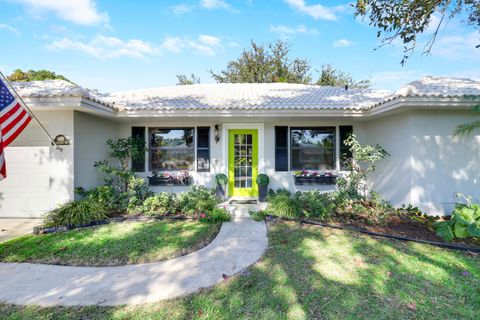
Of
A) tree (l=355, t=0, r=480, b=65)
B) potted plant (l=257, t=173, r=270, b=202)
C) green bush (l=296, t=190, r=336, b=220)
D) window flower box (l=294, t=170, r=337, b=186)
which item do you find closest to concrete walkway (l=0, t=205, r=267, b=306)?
green bush (l=296, t=190, r=336, b=220)

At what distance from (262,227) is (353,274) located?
2363 mm

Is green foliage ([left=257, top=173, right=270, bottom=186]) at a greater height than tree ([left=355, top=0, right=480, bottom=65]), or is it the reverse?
tree ([left=355, top=0, right=480, bottom=65])

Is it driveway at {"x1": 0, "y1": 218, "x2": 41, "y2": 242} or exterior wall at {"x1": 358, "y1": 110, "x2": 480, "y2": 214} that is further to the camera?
exterior wall at {"x1": 358, "y1": 110, "x2": 480, "y2": 214}

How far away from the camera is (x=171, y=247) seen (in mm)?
4555

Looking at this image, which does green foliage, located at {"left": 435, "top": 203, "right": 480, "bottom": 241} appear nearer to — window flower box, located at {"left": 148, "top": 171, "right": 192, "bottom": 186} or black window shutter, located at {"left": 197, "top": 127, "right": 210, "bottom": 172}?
black window shutter, located at {"left": 197, "top": 127, "right": 210, "bottom": 172}

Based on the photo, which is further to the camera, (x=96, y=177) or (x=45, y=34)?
(x=45, y=34)

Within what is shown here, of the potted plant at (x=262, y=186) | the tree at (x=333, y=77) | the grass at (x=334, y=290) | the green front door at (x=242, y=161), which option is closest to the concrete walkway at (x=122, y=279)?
the grass at (x=334, y=290)

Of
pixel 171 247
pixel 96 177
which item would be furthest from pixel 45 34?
pixel 171 247

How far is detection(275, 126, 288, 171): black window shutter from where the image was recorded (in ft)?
28.1

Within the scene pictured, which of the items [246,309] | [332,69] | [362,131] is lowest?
[246,309]

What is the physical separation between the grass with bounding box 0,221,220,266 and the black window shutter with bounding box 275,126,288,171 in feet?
12.1

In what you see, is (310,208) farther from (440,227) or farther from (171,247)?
(171,247)

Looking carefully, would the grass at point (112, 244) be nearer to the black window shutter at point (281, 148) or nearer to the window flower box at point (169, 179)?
the window flower box at point (169, 179)

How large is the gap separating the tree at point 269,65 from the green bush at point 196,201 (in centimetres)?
1920
